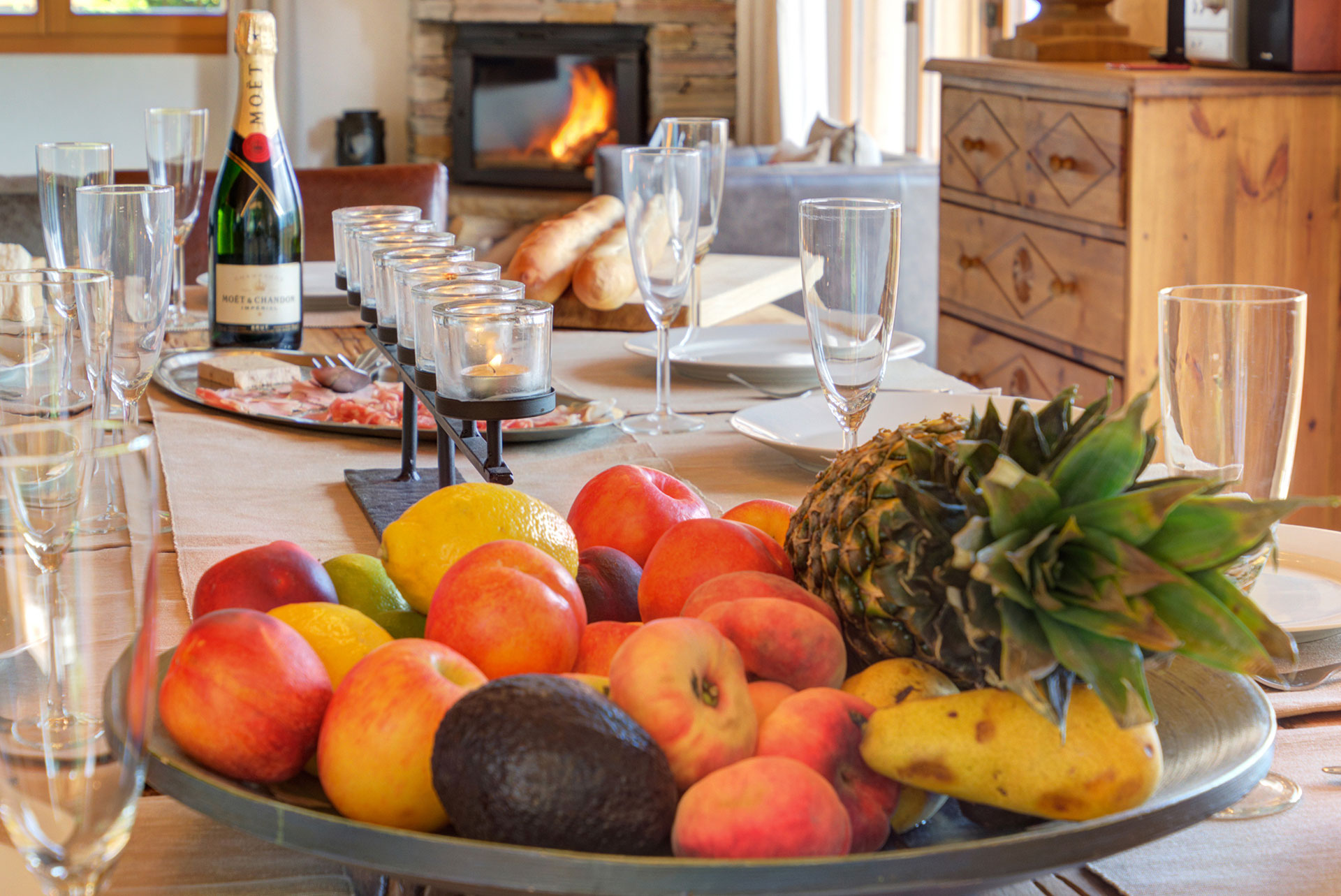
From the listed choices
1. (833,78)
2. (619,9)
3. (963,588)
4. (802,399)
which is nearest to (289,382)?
(802,399)

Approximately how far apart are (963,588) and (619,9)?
6.09m

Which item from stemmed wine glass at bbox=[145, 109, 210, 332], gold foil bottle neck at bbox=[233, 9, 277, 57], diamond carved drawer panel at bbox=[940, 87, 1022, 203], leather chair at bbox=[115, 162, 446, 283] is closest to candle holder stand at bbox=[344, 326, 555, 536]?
gold foil bottle neck at bbox=[233, 9, 277, 57]

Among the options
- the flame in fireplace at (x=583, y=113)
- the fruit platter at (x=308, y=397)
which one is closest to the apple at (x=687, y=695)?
the fruit platter at (x=308, y=397)

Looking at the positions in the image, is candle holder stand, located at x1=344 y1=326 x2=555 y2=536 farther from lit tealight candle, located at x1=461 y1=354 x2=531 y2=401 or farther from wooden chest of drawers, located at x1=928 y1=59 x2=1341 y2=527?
wooden chest of drawers, located at x1=928 y1=59 x2=1341 y2=527

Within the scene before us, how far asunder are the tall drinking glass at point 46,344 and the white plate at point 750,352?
29.8 inches

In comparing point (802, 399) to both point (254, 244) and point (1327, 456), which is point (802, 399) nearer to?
point (254, 244)

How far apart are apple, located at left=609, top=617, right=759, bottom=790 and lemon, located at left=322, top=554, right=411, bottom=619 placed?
0.21m

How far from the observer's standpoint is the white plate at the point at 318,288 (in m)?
1.94

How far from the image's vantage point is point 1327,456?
2365 millimetres

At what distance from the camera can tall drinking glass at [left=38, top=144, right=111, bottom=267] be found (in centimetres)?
144

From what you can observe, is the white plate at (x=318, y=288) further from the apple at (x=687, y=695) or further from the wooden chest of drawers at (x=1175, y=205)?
the apple at (x=687, y=695)

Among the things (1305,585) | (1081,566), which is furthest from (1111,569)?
(1305,585)

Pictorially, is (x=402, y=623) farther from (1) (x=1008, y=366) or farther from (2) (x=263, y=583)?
(1) (x=1008, y=366)

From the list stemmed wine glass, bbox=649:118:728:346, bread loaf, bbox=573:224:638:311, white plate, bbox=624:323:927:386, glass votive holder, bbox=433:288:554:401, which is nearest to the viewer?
glass votive holder, bbox=433:288:554:401
